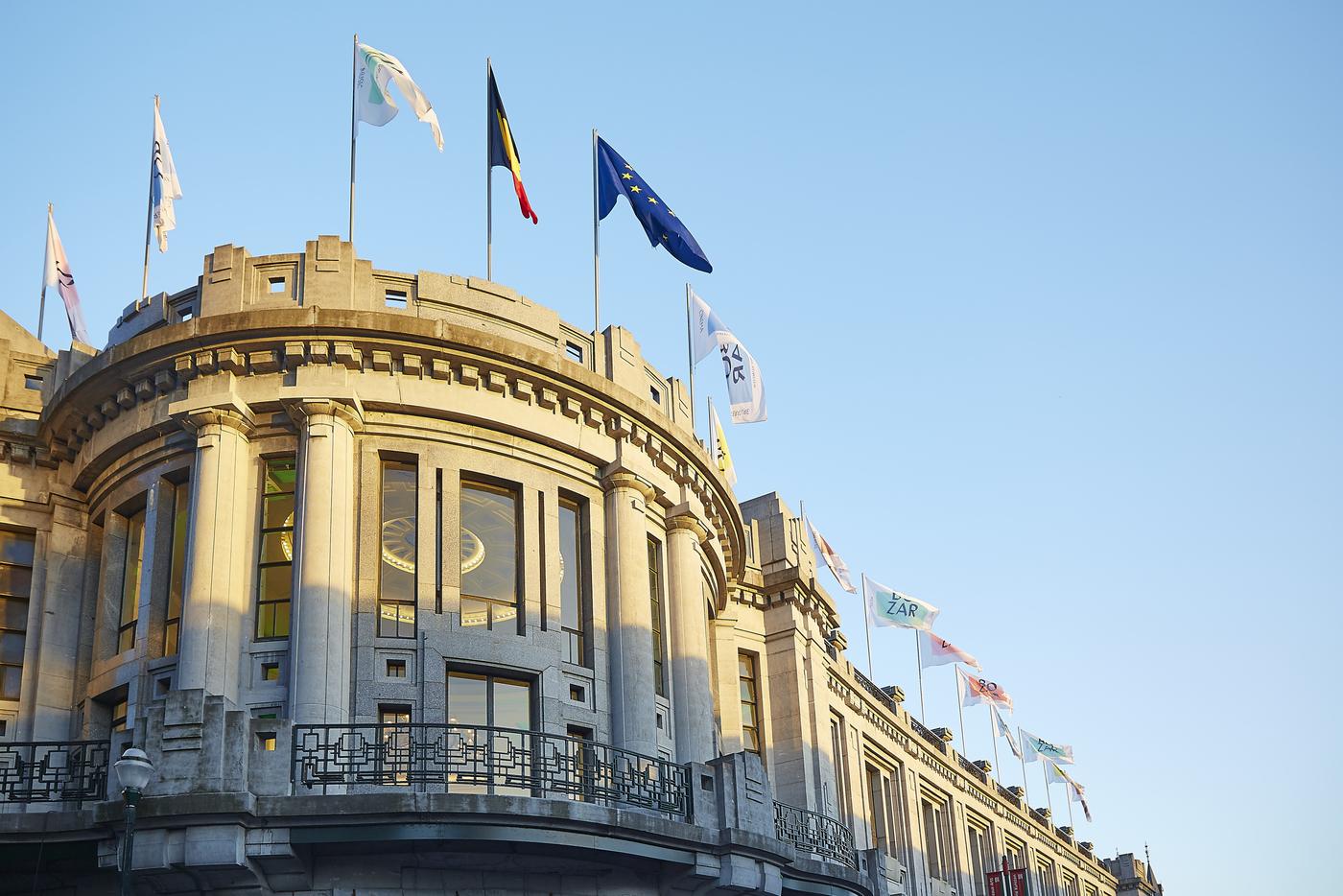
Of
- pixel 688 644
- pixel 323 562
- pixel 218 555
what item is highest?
pixel 218 555

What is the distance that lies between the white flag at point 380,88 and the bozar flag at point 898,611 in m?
26.2

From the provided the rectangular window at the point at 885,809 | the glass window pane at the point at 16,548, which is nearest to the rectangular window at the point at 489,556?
the glass window pane at the point at 16,548

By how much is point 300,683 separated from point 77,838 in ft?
12.5

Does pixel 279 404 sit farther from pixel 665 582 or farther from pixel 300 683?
pixel 665 582

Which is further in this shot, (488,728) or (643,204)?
(643,204)

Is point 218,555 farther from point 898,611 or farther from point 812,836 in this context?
point 898,611

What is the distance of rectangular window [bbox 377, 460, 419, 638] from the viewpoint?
24625 millimetres

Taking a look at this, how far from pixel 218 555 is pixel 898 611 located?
30124 millimetres

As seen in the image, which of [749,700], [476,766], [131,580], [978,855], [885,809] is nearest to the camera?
[476,766]

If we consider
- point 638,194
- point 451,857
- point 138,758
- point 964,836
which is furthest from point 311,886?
point 964,836

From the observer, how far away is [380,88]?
29.5m

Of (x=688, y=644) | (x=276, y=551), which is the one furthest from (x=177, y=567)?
(x=688, y=644)

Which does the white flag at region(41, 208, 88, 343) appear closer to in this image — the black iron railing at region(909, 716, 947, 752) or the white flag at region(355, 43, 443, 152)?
the white flag at region(355, 43, 443, 152)

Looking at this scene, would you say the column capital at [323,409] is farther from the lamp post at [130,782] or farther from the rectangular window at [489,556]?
the lamp post at [130,782]
